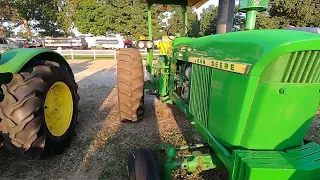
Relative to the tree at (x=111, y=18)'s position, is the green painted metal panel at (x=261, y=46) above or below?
below

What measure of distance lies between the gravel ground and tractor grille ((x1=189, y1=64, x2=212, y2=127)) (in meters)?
0.72

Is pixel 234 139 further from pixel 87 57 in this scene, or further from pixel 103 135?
pixel 87 57

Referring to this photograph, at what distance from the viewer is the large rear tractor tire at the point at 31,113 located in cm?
229

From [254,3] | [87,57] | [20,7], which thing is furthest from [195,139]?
[20,7]

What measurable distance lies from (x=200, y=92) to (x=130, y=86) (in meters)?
1.57

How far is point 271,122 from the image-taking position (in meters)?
1.61

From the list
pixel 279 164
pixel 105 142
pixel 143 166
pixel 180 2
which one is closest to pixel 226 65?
pixel 279 164

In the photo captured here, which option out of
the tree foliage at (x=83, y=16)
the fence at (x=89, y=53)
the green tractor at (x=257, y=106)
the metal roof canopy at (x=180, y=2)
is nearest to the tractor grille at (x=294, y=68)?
the green tractor at (x=257, y=106)

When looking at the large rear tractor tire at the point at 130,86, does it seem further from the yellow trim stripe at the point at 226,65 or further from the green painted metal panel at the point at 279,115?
the green painted metal panel at the point at 279,115

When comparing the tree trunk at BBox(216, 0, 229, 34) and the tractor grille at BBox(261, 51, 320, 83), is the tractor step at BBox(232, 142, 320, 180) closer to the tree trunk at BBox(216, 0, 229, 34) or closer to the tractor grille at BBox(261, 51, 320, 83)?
the tractor grille at BBox(261, 51, 320, 83)

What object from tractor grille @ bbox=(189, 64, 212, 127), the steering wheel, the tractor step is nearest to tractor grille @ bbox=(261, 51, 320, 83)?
the tractor step

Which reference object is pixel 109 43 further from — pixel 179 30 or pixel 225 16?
pixel 179 30

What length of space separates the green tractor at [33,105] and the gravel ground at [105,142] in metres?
0.23

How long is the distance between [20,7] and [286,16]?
31.6m
